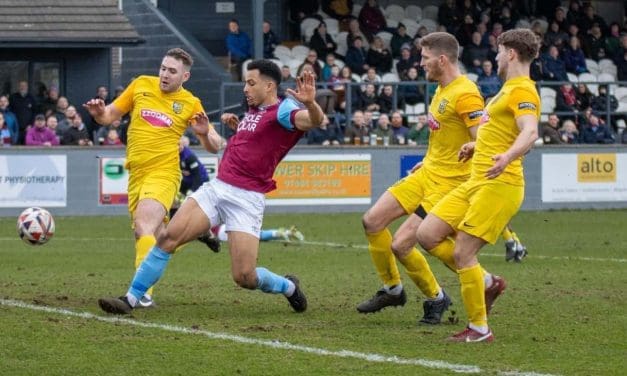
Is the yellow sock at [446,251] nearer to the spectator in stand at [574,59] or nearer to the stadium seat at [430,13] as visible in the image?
the spectator in stand at [574,59]

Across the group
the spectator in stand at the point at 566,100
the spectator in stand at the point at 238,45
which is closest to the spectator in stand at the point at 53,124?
the spectator in stand at the point at 238,45

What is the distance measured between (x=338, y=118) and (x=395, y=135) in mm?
1172

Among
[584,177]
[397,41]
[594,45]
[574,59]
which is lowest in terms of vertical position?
[584,177]

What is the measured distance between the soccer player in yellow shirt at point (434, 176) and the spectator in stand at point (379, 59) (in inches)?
762

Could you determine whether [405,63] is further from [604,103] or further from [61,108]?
[61,108]

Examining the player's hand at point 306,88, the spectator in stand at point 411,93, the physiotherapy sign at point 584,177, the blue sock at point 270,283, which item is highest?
the player's hand at point 306,88

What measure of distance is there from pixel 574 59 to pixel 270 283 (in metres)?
22.4

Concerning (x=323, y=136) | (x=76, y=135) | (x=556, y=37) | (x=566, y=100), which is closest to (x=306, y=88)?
(x=76, y=135)

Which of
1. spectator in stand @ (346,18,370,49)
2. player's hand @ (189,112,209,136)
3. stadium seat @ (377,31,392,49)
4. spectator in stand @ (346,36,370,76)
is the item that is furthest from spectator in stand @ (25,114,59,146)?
player's hand @ (189,112,209,136)

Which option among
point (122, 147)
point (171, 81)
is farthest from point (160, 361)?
point (122, 147)

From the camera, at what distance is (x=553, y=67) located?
30.7 m

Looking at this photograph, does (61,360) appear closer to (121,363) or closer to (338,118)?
(121,363)

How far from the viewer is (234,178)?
10500 mm

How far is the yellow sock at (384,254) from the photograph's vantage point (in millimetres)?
10602
